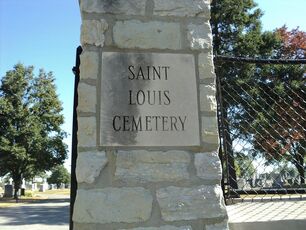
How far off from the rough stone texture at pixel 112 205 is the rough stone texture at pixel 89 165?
91mm

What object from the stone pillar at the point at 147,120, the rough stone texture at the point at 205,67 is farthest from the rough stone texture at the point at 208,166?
the rough stone texture at the point at 205,67

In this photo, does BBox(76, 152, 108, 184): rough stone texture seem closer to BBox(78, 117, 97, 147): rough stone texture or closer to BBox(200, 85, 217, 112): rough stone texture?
BBox(78, 117, 97, 147): rough stone texture

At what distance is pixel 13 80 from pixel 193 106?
3560 centimetres

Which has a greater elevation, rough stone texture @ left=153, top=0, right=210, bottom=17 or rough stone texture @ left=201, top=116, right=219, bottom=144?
rough stone texture @ left=153, top=0, right=210, bottom=17

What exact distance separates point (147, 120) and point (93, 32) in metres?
0.79

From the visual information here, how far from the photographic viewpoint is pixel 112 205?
8.79 ft

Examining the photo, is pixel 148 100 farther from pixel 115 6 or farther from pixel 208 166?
pixel 115 6

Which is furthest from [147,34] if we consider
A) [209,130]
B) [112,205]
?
[112,205]

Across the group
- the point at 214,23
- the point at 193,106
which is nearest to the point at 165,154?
the point at 193,106

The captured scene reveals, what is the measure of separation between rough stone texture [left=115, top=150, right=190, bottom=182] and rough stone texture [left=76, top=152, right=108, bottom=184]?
0.12 m

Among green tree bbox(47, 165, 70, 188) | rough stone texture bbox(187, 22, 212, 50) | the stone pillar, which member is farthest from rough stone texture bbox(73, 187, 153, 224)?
green tree bbox(47, 165, 70, 188)

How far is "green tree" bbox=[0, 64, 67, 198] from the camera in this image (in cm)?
3322

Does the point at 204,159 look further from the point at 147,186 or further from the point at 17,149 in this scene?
the point at 17,149

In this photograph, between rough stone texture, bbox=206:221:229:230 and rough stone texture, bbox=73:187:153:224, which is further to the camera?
rough stone texture, bbox=206:221:229:230
